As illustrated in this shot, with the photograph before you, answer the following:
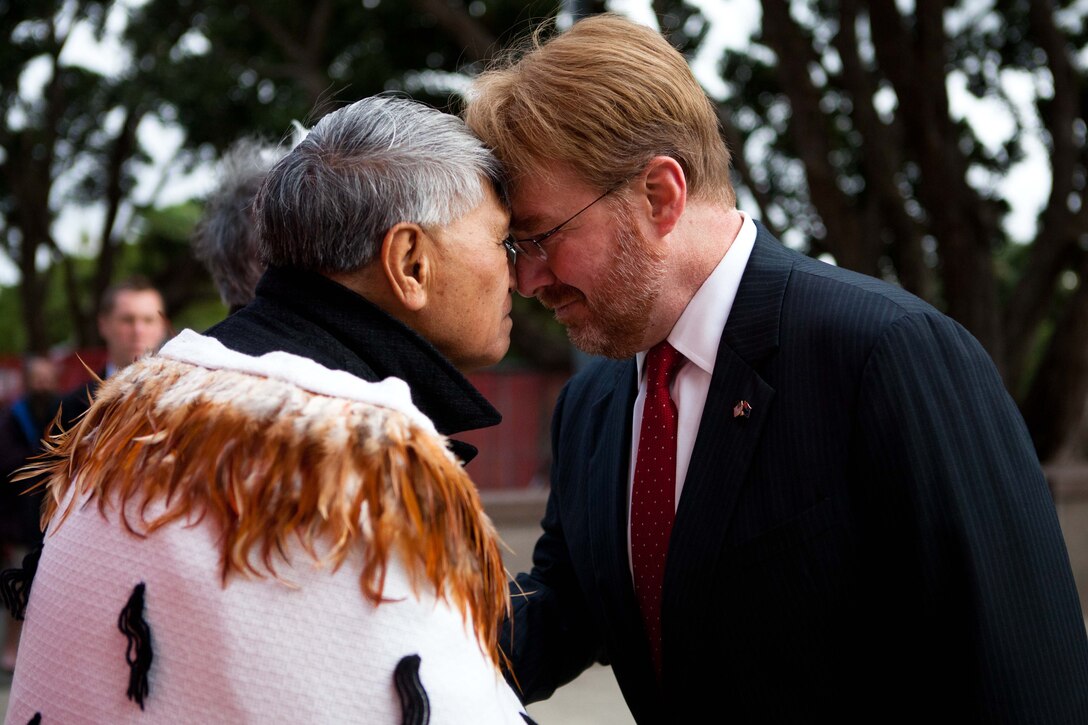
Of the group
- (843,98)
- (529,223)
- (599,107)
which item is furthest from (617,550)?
(843,98)

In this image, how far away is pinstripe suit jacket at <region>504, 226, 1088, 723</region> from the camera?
1.94 m

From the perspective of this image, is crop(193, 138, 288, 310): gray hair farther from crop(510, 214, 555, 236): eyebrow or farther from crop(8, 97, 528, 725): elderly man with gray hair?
crop(8, 97, 528, 725): elderly man with gray hair

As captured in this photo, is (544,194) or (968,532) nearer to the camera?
(968,532)

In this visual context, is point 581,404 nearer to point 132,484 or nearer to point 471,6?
point 132,484

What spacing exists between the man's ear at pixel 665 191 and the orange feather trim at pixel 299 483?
3.05 feet

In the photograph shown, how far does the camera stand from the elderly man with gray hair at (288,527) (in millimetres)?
1582

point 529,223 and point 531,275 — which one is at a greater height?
point 529,223

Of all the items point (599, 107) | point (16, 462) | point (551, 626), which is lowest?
point (16, 462)

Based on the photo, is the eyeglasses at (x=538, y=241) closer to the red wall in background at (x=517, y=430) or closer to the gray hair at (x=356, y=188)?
the gray hair at (x=356, y=188)

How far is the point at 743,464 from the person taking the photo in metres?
2.16

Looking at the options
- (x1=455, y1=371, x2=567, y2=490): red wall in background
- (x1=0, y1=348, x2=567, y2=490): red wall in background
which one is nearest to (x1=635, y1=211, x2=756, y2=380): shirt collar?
(x1=0, y1=348, x2=567, y2=490): red wall in background

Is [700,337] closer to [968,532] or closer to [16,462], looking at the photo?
[968,532]

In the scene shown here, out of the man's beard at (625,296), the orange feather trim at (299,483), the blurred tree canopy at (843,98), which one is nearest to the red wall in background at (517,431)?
the blurred tree canopy at (843,98)

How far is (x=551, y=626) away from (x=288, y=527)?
1.20 metres
